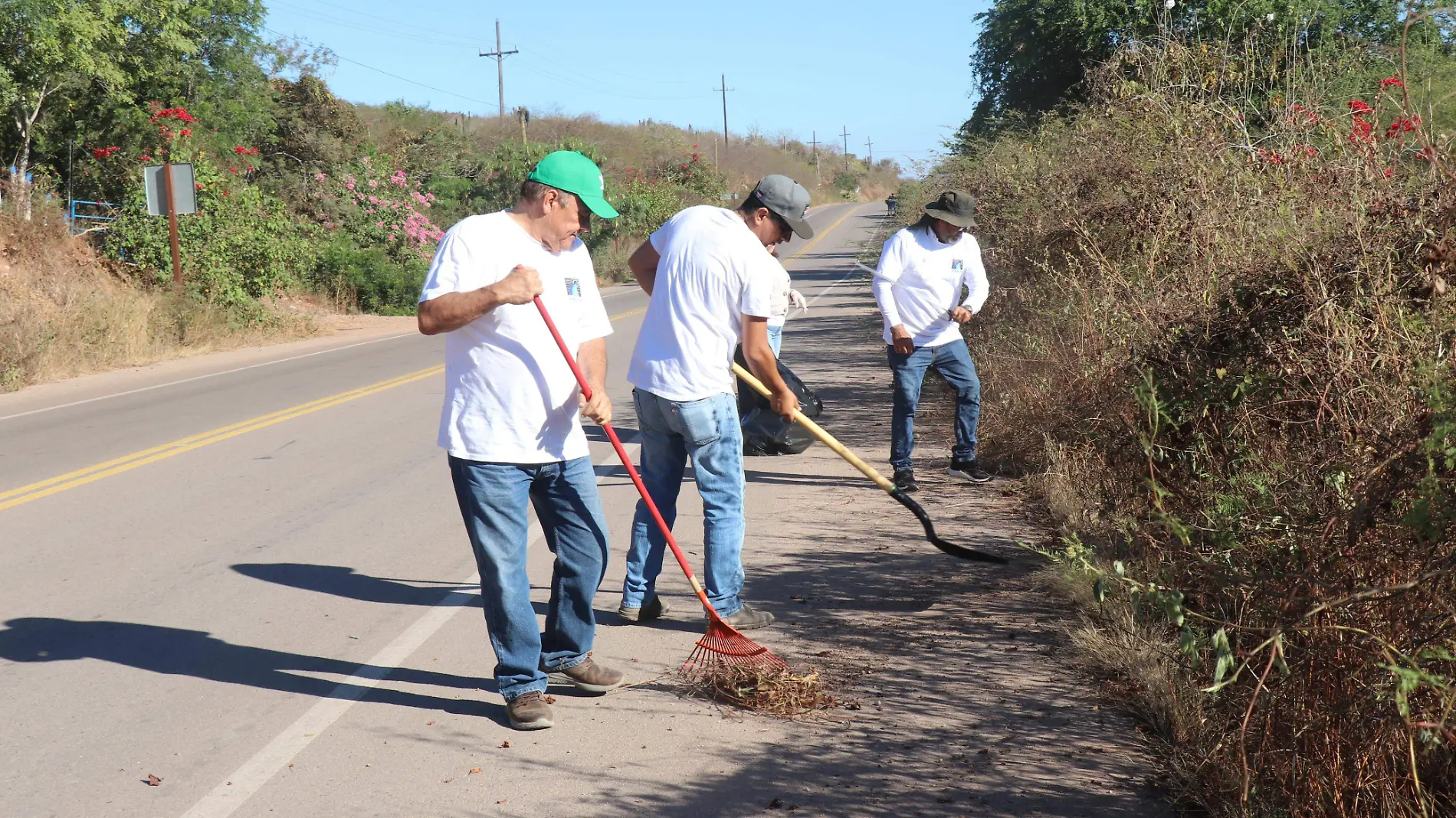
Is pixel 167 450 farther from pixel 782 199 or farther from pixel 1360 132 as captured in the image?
pixel 1360 132

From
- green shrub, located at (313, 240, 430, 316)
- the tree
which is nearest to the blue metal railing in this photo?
green shrub, located at (313, 240, 430, 316)

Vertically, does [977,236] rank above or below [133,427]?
above

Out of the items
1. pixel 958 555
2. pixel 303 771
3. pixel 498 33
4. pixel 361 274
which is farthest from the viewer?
pixel 498 33

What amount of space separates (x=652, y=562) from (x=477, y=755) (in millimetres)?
1567

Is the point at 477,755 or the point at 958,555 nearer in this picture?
the point at 477,755

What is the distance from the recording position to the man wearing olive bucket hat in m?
8.41

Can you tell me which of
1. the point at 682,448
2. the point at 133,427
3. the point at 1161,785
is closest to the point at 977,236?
the point at 133,427

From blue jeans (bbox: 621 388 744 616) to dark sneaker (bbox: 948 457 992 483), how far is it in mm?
3586

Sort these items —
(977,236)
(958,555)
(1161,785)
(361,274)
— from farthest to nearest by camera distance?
(361,274)
(977,236)
(958,555)
(1161,785)

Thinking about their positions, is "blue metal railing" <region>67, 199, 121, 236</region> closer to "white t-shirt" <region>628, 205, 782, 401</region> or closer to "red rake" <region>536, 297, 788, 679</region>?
"white t-shirt" <region>628, 205, 782, 401</region>

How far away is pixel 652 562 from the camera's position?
576 centimetres

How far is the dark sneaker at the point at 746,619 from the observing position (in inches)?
220

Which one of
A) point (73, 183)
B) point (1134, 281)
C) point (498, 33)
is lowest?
point (1134, 281)

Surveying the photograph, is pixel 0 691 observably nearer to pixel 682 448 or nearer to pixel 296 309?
pixel 682 448
